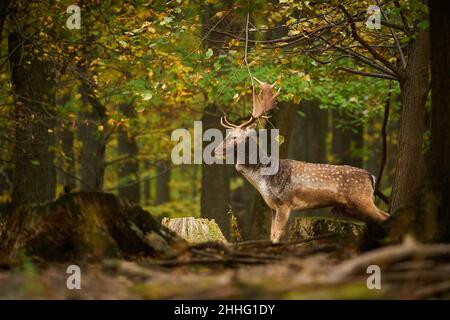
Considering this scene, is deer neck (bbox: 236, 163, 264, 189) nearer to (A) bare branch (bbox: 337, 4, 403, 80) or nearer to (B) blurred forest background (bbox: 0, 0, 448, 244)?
(B) blurred forest background (bbox: 0, 0, 448, 244)

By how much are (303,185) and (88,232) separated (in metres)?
5.39

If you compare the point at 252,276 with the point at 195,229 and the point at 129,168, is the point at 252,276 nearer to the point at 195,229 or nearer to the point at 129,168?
the point at 195,229

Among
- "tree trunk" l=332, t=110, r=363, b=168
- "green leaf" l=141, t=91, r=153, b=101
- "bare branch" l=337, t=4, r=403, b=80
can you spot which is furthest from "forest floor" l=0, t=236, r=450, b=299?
"tree trunk" l=332, t=110, r=363, b=168

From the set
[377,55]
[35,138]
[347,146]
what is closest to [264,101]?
[377,55]

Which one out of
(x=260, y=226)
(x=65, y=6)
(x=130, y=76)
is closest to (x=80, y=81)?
(x=65, y=6)

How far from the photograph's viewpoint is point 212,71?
12.8m

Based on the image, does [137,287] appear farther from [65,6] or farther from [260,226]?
[260,226]

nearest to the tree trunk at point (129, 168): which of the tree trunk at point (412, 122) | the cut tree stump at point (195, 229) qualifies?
the cut tree stump at point (195, 229)

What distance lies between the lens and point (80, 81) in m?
14.1

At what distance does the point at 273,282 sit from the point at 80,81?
10.2 meters

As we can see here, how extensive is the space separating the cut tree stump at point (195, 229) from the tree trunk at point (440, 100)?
4.37 m

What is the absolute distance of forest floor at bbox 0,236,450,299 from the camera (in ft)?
15.1

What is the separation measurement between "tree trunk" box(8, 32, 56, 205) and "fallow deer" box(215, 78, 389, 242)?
431cm

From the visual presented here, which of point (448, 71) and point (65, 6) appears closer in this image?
point (448, 71)
